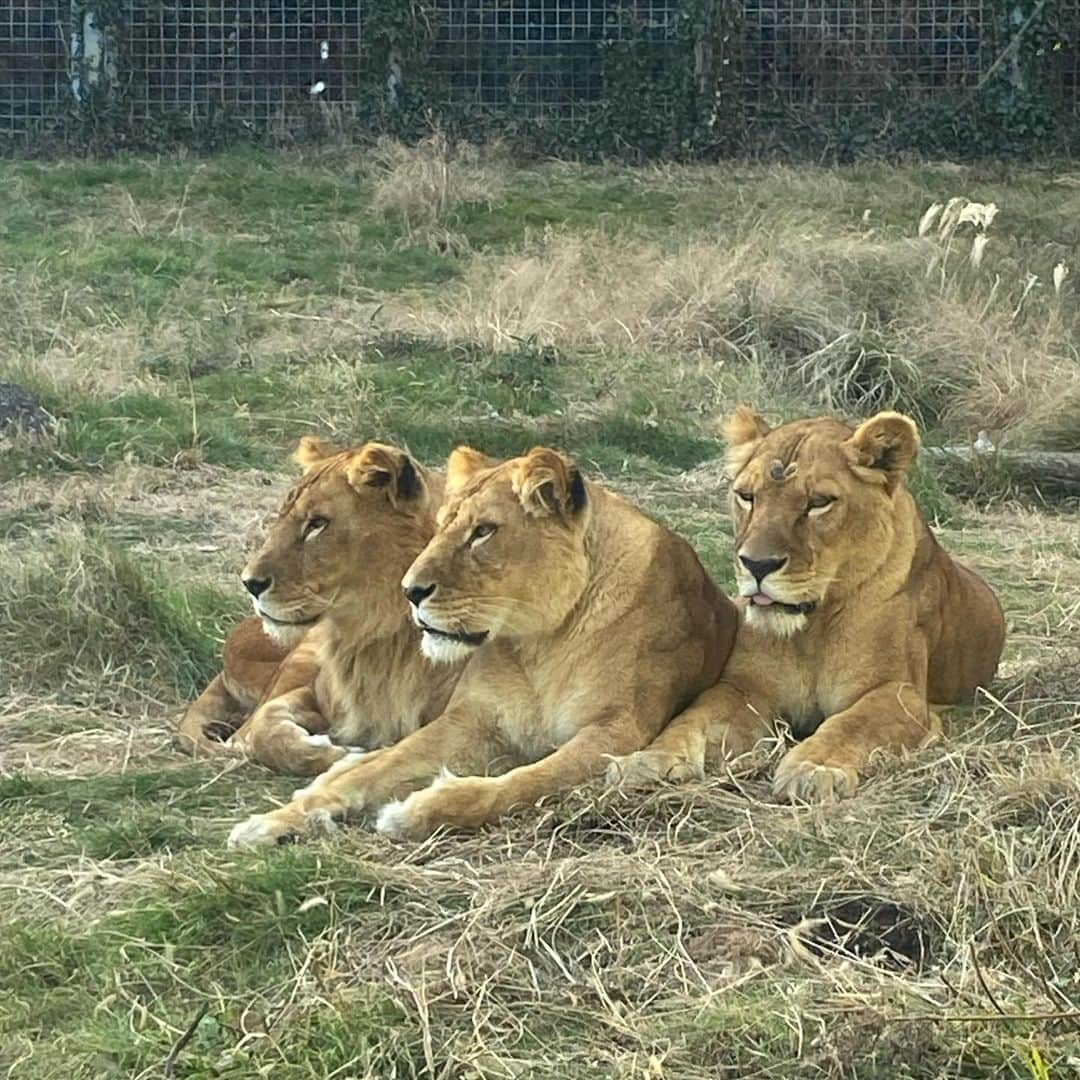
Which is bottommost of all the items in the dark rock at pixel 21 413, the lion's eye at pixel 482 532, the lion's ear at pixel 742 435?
the dark rock at pixel 21 413

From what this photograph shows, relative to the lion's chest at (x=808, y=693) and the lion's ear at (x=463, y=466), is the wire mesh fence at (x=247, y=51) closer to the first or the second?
the lion's ear at (x=463, y=466)

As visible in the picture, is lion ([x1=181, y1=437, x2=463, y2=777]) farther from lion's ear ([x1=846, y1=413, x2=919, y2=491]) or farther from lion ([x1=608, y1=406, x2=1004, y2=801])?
lion's ear ([x1=846, y1=413, x2=919, y2=491])

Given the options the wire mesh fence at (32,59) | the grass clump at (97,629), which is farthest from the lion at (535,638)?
the wire mesh fence at (32,59)

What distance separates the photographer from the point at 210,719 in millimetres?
5684

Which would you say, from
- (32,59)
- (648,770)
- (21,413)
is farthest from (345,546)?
(32,59)

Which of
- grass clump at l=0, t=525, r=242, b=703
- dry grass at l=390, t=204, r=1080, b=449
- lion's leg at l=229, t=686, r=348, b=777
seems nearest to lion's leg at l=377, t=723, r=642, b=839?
lion's leg at l=229, t=686, r=348, b=777

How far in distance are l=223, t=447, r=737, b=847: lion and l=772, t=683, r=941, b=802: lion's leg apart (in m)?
0.38

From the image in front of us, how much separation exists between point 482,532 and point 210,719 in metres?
1.20

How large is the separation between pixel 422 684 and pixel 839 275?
6393mm

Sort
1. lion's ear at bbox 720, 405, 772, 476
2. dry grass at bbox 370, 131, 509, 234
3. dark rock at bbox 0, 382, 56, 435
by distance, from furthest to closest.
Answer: dry grass at bbox 370, 131, 509, 234 → dark rock at bbox 0, 382, 56, 435 → lion's ear at bbox 720, 405, 772, 476

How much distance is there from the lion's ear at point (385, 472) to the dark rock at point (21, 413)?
162 inches

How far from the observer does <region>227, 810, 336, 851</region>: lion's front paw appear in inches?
177

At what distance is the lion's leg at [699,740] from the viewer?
4708 mm

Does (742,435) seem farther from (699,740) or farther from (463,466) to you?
(699,740)
